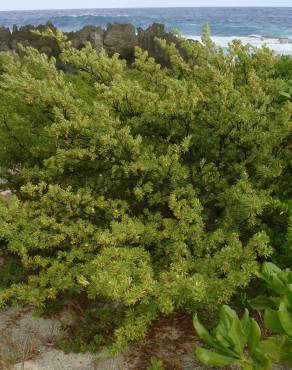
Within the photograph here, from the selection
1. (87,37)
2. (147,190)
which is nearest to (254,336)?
(147,190)

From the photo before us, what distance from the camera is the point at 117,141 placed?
3578 mm

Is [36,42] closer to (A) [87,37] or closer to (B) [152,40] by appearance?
(A) [87,37]

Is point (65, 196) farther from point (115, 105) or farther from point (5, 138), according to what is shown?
point (5, 138)

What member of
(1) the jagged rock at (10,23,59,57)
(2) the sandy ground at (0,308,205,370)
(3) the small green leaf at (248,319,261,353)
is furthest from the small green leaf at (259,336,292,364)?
(1) the jagged rock at (10,23,59,57)

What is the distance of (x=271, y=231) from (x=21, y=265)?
241 cm

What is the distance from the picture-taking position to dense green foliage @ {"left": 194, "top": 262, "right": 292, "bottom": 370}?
2656mm

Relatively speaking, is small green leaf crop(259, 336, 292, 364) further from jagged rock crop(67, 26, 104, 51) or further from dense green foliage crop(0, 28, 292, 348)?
jagged rock crop(67, 26, 104, 51)

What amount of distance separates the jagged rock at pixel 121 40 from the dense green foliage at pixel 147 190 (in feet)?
52.1

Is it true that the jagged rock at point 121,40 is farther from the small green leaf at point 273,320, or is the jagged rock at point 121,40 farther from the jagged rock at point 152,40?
the small green leaf at point 273,320

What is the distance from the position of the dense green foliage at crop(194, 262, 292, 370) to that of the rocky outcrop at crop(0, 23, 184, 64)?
1665cm

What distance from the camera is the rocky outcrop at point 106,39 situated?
19031 millimetres

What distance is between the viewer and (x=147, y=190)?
363 cm

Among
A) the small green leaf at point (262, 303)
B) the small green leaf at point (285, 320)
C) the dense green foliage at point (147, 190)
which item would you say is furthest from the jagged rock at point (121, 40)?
the small green leaf at point (285, 320)

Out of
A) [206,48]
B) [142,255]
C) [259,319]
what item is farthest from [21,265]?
[206,48]
